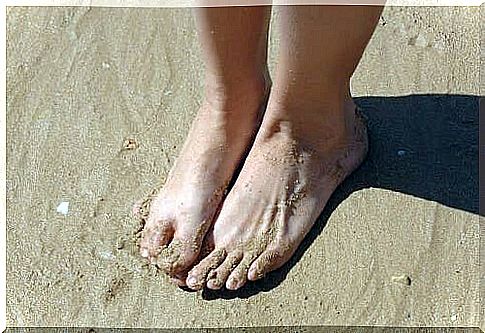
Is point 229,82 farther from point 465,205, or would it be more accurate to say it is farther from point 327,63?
point 465,205

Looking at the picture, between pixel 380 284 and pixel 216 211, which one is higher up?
pixel 216 211

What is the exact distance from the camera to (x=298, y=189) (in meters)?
1.33

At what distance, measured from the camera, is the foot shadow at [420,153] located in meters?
1.41

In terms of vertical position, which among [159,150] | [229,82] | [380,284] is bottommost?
[380,284]

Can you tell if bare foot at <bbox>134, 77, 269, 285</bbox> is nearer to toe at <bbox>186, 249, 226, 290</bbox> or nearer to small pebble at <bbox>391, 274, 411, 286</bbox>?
toe at <bbox>186, 249, 226, 290</bbox>

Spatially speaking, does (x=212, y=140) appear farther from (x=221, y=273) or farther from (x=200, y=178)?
(x=221, y=273)

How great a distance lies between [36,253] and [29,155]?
0.21 meters

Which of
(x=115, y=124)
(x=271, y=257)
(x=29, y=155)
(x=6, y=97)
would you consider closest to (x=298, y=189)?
(x=271, y=257)

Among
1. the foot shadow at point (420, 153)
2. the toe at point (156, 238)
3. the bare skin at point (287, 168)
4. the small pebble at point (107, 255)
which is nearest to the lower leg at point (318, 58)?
the bare skin at point (287, 168)

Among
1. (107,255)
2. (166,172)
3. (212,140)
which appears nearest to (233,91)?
(212,140)

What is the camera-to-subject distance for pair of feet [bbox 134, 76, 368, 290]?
129 centimetres

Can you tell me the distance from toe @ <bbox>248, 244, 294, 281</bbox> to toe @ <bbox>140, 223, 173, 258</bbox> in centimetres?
14

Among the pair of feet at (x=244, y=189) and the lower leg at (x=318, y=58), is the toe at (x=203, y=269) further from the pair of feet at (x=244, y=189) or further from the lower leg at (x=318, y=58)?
the lower leg at (x=318, y=58)

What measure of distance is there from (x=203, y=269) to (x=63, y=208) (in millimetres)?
293
